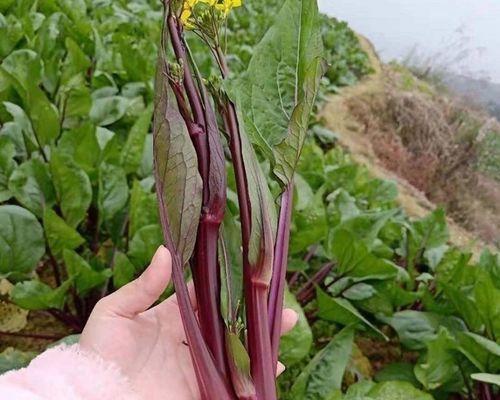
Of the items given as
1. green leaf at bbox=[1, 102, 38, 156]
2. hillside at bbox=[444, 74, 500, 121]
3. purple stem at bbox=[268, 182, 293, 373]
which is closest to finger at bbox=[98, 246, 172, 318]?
purple stem at bbox=[268, 182, 293, 373]

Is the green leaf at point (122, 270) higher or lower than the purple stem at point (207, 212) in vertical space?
lower

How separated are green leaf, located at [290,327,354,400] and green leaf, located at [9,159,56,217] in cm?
59

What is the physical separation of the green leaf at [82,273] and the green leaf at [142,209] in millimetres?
139

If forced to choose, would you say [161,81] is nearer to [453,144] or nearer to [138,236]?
[138,236]

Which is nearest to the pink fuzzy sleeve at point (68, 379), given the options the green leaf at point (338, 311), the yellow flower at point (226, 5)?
the yellow flower at point (226, 5)

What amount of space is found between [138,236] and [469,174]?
462 cm

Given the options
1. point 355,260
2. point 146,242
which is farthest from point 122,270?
point 355,260

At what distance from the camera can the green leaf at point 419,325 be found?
154cm

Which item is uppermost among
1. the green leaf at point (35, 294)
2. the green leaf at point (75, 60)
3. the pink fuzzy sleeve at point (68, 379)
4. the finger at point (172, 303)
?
the green leaf at point (75, 60)

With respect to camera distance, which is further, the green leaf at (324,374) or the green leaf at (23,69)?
the green leaf at (23,69)

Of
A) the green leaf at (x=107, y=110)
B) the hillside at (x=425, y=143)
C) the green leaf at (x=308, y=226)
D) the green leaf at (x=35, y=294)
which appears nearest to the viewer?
the green leaf at (x=35, y=294)

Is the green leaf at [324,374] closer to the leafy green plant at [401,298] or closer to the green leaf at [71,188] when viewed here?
the leafy green plant at [401,298]

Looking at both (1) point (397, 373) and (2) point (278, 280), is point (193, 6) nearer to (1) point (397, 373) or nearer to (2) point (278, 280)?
(2) point (278, 280)

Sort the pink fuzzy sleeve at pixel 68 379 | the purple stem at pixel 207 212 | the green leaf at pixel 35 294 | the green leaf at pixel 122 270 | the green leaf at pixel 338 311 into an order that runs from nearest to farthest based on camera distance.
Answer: the pink fuzzy sleeve at pixel 68 379, the purple stem at pixel 207 212, the green leaf at pixel 35 294, the green leaf at pixel 122 270, the green leaf at pixel 338 311
